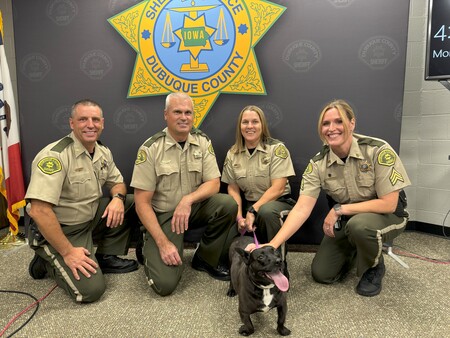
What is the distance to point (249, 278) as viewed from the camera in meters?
1.42

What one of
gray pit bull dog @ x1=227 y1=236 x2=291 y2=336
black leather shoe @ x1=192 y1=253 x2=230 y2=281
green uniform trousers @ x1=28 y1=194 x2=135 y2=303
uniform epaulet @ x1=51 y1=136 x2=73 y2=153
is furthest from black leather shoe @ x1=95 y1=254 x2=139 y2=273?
gray pit bull dog @ x1=227 y1=236 x2=291 y2=336

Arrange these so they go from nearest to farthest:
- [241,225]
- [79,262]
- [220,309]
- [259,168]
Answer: [220,309], [79,262], [241,225], [259,168]

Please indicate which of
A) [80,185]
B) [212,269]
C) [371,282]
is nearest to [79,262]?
[80,185]

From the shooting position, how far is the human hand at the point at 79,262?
5.83ft

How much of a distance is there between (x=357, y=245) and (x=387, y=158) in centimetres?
52

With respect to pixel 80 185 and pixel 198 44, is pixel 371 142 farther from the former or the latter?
pixel 80 185

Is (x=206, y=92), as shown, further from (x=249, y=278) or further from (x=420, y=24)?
(x=420, y=24)

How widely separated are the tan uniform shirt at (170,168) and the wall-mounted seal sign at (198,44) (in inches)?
19.6

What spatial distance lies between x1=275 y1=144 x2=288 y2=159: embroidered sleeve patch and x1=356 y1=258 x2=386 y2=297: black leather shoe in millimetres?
903

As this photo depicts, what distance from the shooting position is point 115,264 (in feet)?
7.18

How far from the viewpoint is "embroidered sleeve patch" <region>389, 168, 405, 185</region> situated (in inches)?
70.5

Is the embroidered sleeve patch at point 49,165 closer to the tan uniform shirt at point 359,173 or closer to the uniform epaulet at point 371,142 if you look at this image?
the tan uniform shirt at point 359,173

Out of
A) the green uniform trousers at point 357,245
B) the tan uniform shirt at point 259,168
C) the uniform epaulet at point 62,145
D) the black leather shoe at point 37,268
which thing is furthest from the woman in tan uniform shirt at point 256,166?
the black leather shoe at point 37,268

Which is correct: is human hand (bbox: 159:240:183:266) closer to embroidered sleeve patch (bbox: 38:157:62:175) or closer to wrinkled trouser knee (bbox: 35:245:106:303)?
wrinkled trouser knee (bbox: 35:245:106:303)
